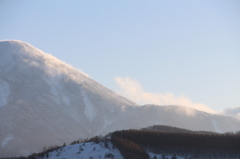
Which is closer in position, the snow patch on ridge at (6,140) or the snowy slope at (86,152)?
the snowy slope at (86,152)

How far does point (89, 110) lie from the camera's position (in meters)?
145

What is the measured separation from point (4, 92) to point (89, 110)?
29927 mm

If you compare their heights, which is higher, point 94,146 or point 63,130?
point 63,130

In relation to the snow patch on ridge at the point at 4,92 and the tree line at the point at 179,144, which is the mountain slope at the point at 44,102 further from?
the tree line at the point at 179,144

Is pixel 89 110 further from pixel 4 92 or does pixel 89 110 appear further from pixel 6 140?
pixel 6 140

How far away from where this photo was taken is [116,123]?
429 ft

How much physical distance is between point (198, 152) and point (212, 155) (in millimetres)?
1240

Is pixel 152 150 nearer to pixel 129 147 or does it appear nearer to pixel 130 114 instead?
pixel 129 147

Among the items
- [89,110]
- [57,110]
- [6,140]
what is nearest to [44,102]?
[57,110]

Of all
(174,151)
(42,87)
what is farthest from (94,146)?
(42,87)

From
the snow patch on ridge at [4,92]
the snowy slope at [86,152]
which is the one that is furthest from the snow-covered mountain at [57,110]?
the snowy slope at [86,152]

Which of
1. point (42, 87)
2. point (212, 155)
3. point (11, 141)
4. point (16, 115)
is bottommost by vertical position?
point (212, 155)

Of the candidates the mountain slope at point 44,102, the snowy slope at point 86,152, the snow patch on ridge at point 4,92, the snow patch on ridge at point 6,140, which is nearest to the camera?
the snowy slope at point 86,152

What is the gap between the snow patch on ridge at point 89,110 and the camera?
142000 mm
